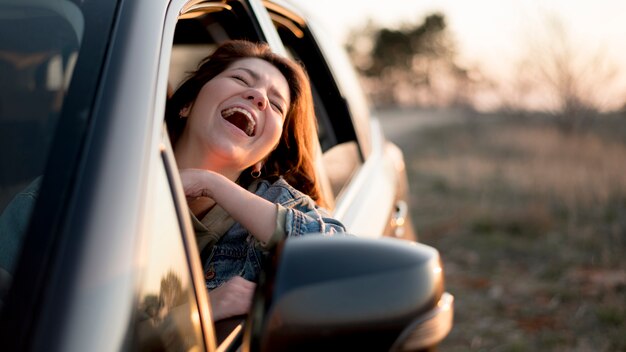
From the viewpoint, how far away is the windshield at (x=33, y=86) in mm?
1150

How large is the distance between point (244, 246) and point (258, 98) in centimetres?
44

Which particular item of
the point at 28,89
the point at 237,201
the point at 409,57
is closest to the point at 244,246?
the point at 237,201

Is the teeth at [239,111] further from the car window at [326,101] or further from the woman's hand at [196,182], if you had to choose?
the car window at [326,101]

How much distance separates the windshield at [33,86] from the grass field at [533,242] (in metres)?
3.63

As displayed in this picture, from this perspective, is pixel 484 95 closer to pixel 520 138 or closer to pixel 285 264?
pixel 520 138

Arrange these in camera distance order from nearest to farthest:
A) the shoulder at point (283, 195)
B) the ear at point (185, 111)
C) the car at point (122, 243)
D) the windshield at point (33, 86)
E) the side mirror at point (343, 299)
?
the car at point (122, 243) → the side mirror at point (343, 299) → the windshield at point (33, 86) → the shoulder at point (283, 195) → the ear at point (185, 111)

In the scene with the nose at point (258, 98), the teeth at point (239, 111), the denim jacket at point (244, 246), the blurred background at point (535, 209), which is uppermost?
the nose at point (258, 98)

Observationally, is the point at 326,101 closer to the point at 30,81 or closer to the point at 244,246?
the point at 244,246

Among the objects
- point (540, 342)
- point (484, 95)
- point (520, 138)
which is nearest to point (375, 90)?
point (484, 95)

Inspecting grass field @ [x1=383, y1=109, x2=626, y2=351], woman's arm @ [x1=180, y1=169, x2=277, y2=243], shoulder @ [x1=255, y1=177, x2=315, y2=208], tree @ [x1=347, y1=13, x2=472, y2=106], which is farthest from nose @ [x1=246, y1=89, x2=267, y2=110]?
tree @ [x1=347, y1=13, x2=472, y2=106]

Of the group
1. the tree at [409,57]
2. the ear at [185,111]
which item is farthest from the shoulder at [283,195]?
the tree at [409,57]

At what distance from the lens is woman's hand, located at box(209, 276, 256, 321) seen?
1.47 m

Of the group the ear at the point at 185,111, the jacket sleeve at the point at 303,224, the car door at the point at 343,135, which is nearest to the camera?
the jacket sleeve at the point at 303,224

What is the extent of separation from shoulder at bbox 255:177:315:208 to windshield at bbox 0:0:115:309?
0.70 meters
